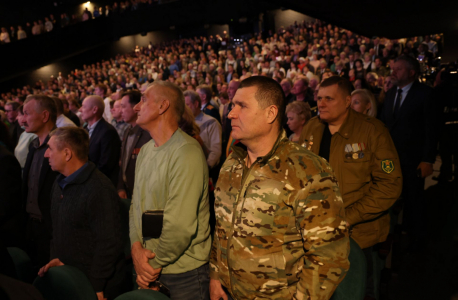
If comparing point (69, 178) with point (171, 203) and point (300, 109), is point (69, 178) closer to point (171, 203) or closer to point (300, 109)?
point (171, 203)

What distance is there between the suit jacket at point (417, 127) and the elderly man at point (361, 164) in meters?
1.28

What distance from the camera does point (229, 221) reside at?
4.27 ft

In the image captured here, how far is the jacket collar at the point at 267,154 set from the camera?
1.24 metres

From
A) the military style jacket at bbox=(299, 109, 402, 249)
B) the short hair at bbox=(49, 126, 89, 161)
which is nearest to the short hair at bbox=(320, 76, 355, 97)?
the military style jacket at bbox=(299, 109, 402, 249)

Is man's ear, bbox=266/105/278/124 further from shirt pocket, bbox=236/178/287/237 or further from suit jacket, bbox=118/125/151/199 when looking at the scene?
suit jacket, bbox=118/125/151/199

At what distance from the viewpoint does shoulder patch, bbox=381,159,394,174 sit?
1.89 metres

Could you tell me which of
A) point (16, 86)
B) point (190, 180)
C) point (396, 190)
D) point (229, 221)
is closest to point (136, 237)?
point (190, 180)

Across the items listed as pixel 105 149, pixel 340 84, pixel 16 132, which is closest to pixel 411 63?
pixel 340 84

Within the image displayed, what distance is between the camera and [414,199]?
3.18m

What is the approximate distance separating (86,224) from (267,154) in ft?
3.71

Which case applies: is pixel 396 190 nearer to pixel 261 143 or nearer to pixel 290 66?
Answer: pixel 261 143

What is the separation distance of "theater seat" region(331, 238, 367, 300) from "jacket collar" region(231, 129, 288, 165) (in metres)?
0.65

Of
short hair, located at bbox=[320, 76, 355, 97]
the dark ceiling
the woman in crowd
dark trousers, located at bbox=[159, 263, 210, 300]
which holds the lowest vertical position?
dark trousers, located at bbox=[159, 263, 210, 300]

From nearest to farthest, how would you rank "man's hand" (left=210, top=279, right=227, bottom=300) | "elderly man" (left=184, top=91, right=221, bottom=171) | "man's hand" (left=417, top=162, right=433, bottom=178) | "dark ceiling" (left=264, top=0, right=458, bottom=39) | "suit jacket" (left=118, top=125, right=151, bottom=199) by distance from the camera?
"man's hand" (left=210, top=279, right=227, bottom=300) → "dark ceiling" (left=264, top=0, right=458, bottom=39) → "suit jacket" (left=118, top=125, right=151, bottom=199) → "man's hand" (left=417, top=162, right=433, bottom=178) → "elderly man" (left=184, top=91, right=221, bottom=171)
